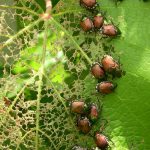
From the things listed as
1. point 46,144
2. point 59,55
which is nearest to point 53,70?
point 59,55

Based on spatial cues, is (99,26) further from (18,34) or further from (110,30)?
(18,34)

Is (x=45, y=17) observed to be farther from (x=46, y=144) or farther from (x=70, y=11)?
(x=46, y=144)

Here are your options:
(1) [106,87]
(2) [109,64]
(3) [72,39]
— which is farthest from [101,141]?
(3) [72,39]

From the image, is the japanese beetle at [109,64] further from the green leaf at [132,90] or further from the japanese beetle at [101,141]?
the japanese beetle at [101,141]

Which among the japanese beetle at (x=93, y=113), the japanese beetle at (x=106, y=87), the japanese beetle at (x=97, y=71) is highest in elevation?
the japanese beetle at (x=97, y=71)

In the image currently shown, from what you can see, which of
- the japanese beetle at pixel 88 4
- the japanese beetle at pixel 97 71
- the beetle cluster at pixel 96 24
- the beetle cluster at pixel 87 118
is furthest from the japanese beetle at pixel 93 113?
the japanese beetle at pixel 88 4

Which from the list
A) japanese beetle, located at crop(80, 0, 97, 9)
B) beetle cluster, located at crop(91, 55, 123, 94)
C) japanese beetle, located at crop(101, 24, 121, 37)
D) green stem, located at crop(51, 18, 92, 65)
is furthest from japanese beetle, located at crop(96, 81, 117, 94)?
japanese beetle, located at crop(80, 0, 97, 9)
